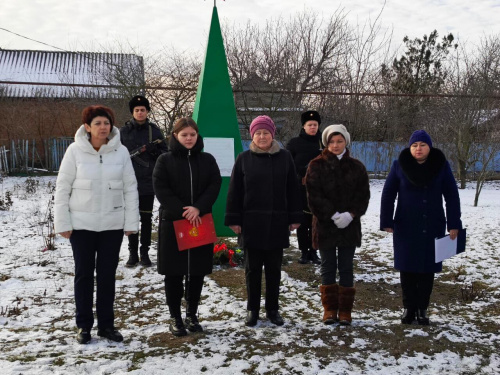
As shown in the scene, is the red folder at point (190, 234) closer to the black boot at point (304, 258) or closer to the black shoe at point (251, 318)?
the black shoe at point (251, 318)

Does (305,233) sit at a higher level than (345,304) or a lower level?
higher

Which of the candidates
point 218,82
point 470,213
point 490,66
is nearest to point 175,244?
point 218,82

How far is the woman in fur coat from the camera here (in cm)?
331

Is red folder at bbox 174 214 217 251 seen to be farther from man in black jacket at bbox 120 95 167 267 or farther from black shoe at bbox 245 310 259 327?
man in black jacket at bbox 120 95 167 267

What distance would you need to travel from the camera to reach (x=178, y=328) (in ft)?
10.4

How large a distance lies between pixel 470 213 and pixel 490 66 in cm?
601

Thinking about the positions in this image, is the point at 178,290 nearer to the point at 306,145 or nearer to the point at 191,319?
the point at 191,319

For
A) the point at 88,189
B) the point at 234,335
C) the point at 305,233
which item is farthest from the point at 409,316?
the point at 88,189

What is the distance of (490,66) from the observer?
12648 millimetres

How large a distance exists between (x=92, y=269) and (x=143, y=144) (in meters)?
2.10

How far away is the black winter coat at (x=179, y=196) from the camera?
312 cm

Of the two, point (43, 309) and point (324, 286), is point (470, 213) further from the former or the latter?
point (43, 309)

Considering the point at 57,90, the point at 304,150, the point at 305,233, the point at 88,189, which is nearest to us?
the point at 88,189

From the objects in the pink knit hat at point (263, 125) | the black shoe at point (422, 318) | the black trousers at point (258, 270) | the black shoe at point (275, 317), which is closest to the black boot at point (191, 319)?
the black trousers at point (258, 270)
